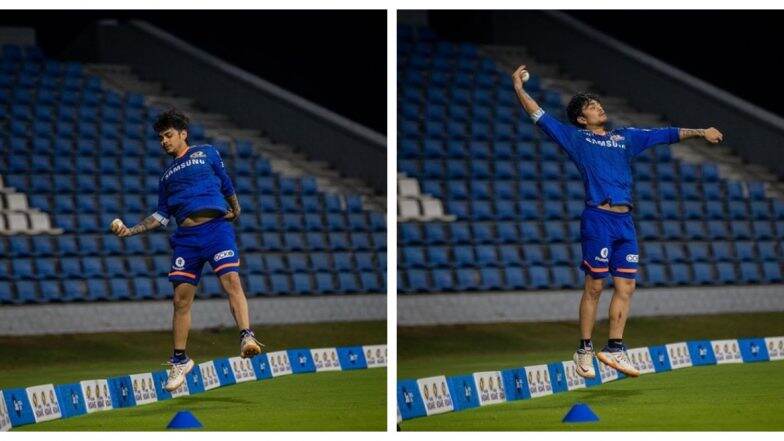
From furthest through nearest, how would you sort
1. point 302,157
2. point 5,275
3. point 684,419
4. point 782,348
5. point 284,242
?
point 302,157 → point 284,242 → point 5,275 → point 782,348 → point 684,419

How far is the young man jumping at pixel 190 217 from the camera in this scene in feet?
22.6

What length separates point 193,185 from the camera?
6.91 meters

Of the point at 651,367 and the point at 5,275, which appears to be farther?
the point at 5,275

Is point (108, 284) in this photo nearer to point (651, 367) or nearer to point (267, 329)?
point (267, 329)

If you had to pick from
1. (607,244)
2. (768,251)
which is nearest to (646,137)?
(607,244)

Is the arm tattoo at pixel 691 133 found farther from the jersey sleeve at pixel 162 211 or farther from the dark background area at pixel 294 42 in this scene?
the dark background area at pixel 294 42

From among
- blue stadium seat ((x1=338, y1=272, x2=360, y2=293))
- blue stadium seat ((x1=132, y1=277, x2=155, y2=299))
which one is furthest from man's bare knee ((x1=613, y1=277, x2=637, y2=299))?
blue stadium seat ((x1=338, y1=272, x2=360, y2=293))

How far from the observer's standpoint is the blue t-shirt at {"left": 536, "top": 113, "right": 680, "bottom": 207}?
22.6 feet

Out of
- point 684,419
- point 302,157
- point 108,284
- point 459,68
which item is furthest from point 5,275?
point 684,419

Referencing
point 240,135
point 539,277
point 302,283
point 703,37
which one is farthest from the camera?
point 240,135

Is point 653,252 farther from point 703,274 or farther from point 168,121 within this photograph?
point 168,121

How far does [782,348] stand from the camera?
10.1 metres

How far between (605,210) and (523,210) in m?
6.64

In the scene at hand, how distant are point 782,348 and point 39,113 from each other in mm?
6867
